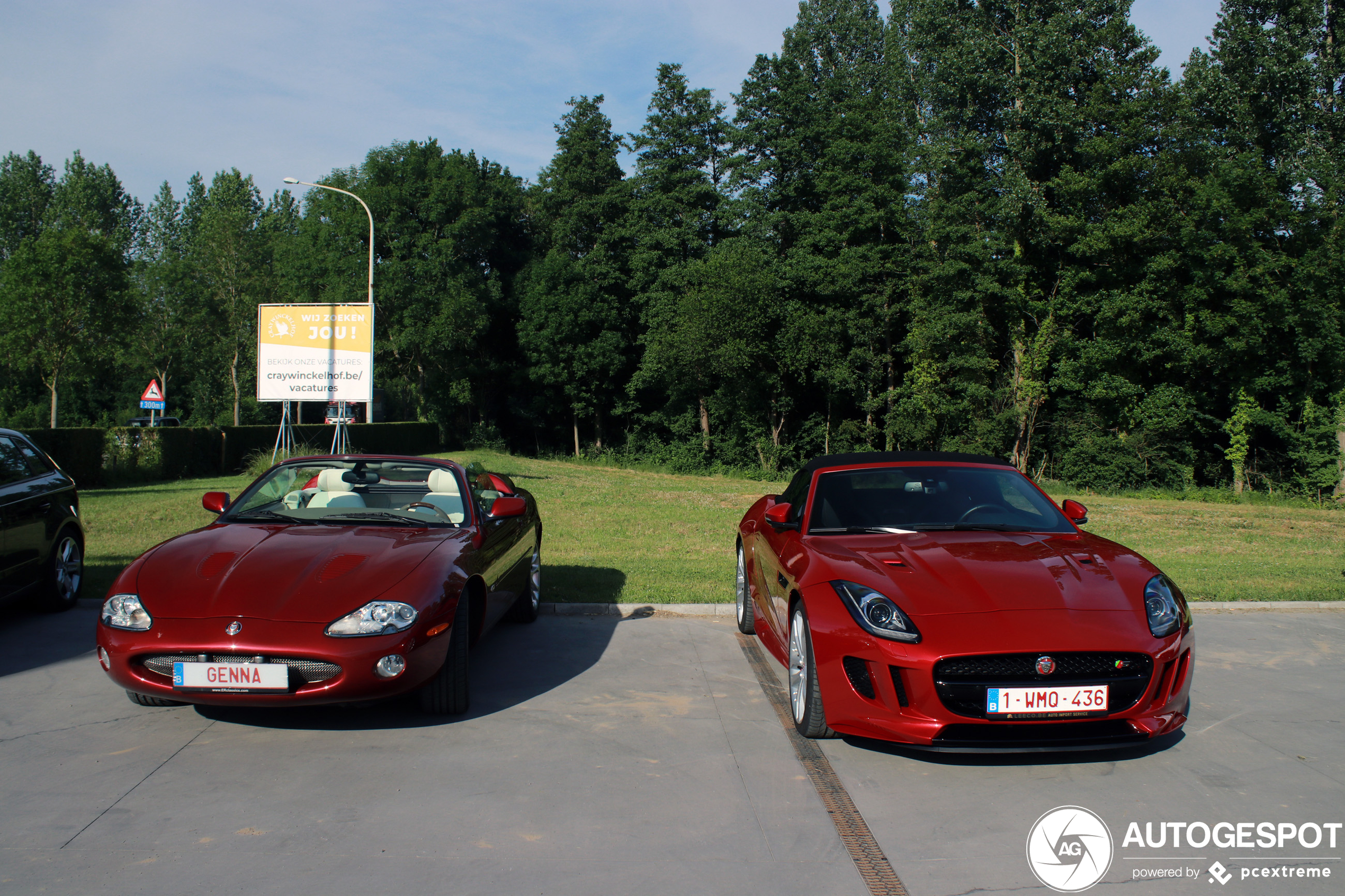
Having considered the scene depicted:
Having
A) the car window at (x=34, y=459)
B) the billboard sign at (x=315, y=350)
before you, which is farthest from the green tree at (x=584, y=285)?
the car window at (x=34, y=459)

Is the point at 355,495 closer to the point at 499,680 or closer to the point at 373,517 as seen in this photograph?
the point at 373,517

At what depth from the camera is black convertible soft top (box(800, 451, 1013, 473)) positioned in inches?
234

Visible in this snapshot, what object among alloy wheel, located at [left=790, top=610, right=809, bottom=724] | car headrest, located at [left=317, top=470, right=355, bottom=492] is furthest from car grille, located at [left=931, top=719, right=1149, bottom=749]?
car headrest, located at [left=317, top=470, right=355, bottom=492]

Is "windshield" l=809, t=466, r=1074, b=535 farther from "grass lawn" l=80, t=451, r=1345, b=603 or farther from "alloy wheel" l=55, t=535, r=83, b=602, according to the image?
"alloy wheel" l=55, t=535, r=83, b=602

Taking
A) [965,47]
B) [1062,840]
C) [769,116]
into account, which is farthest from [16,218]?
[1062,840]

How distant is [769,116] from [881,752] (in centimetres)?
4154

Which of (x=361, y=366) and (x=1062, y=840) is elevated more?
(x=361, y=366)

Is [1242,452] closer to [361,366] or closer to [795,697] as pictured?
[361,366]

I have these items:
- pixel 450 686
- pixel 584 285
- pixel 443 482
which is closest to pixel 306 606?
pixel 450 686

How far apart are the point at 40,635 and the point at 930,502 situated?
21.4 feet

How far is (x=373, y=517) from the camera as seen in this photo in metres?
5.62

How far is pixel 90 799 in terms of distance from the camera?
3645 millimetres
